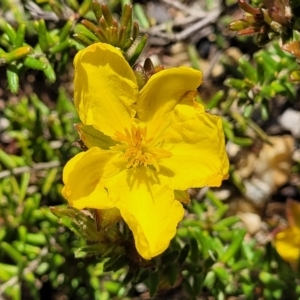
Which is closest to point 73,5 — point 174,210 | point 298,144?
point 174,210

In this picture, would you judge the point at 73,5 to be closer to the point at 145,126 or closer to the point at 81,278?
the point at 145,126

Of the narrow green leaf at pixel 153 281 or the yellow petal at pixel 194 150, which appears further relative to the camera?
the narrow green leaf at pixel 153 281

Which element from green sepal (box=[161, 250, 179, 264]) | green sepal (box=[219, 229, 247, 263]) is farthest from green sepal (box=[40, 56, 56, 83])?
green sepal (box=[219, 229, 247, 263])

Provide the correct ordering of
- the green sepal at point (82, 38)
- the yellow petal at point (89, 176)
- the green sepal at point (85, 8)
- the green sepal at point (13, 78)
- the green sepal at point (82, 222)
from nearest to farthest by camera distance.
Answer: the yellow petal at point (89, 176) < the green sepal at point (82, 222) < the green sepal at point (82, 38) < the green sepal at point (13, 78) < the green sepal at point (85, 8)

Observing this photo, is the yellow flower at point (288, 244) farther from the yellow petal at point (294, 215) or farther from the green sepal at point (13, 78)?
the green sepal at point (13, 78)

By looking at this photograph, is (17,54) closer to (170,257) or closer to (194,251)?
(170,257)

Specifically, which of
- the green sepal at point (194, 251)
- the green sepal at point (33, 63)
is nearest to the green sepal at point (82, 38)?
the green sepal at point (33, 63)

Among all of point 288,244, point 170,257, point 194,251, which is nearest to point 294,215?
point 288,244

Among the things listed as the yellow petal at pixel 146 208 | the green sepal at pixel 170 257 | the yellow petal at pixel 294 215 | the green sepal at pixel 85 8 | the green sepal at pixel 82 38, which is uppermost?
the green sepal at pixel 82 38
